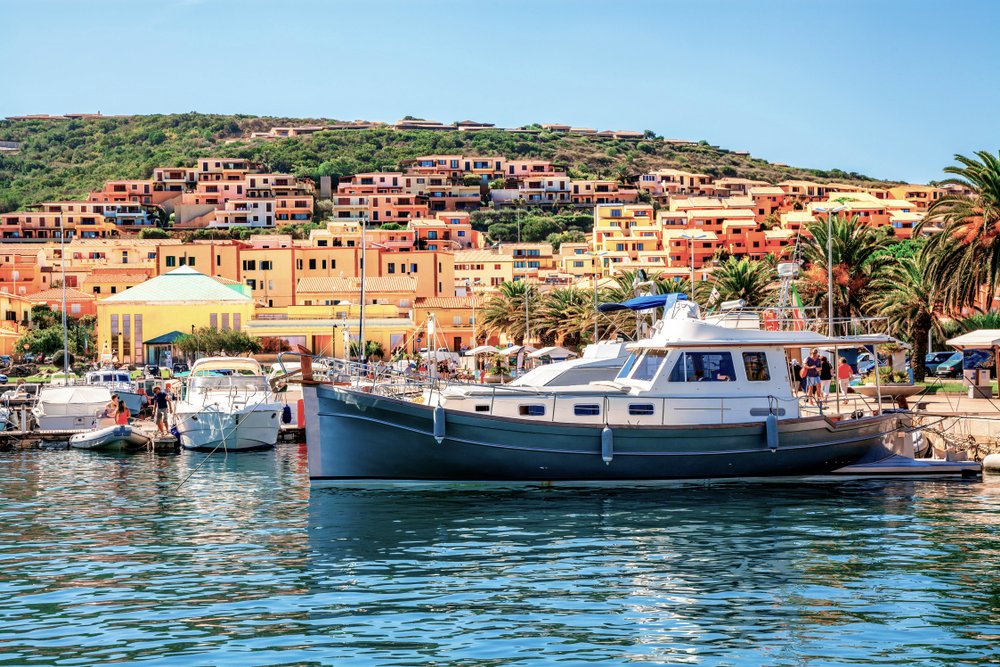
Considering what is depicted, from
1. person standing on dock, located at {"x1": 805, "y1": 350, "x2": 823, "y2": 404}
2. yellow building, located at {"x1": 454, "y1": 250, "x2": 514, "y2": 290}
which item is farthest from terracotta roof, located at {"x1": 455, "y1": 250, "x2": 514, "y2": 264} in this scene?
person standing on dock, located at {"x1": 805, "y1": 350, "x2": 823, "y2": 404}

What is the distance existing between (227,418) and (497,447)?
13.7 meters

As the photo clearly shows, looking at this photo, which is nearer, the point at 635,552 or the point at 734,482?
the point at 635,552

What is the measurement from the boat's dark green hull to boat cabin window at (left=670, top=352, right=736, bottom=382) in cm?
105

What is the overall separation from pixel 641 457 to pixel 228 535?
26.4 feet

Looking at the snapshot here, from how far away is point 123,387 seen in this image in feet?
164

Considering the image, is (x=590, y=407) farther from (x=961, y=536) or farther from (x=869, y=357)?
(x=869, y=357)

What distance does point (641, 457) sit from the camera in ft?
82.2

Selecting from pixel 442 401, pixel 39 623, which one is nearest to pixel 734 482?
pixel 442 401

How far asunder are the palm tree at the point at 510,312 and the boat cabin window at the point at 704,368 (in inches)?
1920

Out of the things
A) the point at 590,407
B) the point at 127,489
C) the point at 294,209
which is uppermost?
the point at 294,209

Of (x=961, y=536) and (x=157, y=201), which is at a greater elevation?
(x=157, y=201)

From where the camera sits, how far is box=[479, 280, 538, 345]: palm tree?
7619 cm

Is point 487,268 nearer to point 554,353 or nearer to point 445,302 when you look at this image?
point 445,302

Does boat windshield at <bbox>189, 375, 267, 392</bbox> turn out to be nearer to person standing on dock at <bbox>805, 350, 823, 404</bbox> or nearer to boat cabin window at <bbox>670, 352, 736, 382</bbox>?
person standing on dock at <bbox>805, 350, 823, 404</bbox>
